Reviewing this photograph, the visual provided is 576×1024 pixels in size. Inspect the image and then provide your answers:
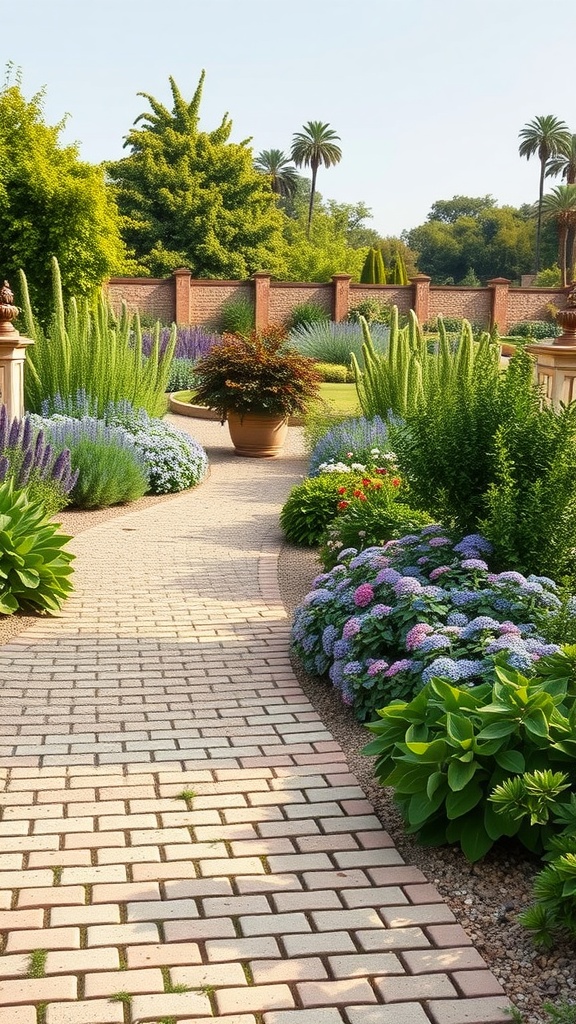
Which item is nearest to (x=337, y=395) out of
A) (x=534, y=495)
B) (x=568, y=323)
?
(x=568, y=323)

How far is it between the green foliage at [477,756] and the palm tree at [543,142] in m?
64.8

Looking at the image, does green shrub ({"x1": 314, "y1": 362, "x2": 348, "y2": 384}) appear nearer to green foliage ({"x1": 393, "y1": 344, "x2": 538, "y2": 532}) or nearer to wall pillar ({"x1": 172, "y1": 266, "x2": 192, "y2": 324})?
wall pillar ({"x1": 172, "y1": 266, "x2": 192, "y2": 324})

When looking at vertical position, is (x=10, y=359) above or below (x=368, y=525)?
above

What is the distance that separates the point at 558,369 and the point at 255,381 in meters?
4.90

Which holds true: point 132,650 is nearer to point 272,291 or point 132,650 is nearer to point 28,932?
point 28,932

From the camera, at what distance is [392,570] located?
4.94 m

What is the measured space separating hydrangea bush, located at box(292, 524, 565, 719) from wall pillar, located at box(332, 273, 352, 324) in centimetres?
2995

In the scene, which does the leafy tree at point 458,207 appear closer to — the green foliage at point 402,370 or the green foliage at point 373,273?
the green foliage at point 373,273

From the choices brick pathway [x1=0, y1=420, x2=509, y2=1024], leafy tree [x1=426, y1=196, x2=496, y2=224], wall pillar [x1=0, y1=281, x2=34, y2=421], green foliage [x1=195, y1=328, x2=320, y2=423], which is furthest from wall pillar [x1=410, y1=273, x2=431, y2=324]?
leafy tree [x1=426, y1=196, x2=496, y2=224]

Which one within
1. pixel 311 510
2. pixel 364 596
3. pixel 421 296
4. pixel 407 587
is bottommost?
pixel 311 510

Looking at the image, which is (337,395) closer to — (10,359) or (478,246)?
(10,359)

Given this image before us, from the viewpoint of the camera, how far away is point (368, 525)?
6504mm

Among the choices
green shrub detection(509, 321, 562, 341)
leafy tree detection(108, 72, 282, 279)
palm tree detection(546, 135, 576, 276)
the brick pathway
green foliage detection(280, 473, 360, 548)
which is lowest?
the brick pathway

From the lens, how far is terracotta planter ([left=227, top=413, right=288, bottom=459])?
1335 centimetres
